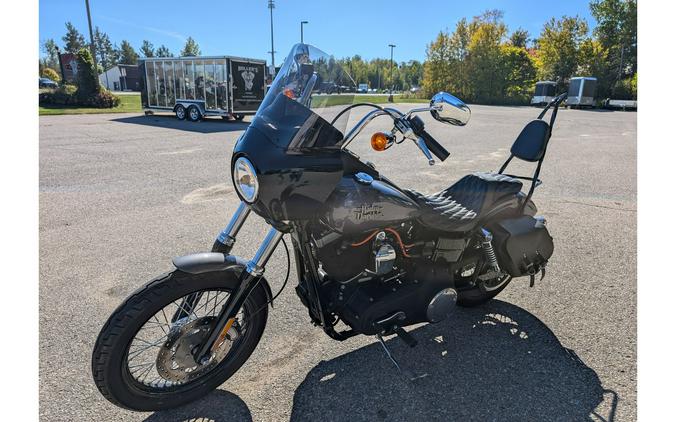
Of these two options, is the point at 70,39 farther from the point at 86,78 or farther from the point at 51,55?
the point at 86,78

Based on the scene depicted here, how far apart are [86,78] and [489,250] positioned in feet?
88.8

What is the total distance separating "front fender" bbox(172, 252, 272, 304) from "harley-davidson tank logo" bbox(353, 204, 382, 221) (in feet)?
2.09

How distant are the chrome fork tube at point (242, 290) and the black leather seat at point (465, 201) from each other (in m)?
0.86

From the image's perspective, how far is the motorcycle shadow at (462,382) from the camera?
2238 mm

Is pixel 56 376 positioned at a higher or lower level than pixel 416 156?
lower

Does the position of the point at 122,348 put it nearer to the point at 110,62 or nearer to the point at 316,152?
the point at 316,152

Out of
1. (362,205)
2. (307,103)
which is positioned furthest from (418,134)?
(307,103)

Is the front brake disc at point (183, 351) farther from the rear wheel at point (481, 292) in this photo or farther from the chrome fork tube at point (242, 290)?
the rear wheel at point (481, 292)

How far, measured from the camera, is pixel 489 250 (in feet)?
9.27

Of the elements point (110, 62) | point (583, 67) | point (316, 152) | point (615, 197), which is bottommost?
point (615, 197)

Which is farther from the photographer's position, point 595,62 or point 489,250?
point 595,62

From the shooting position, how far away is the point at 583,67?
44844 mm
